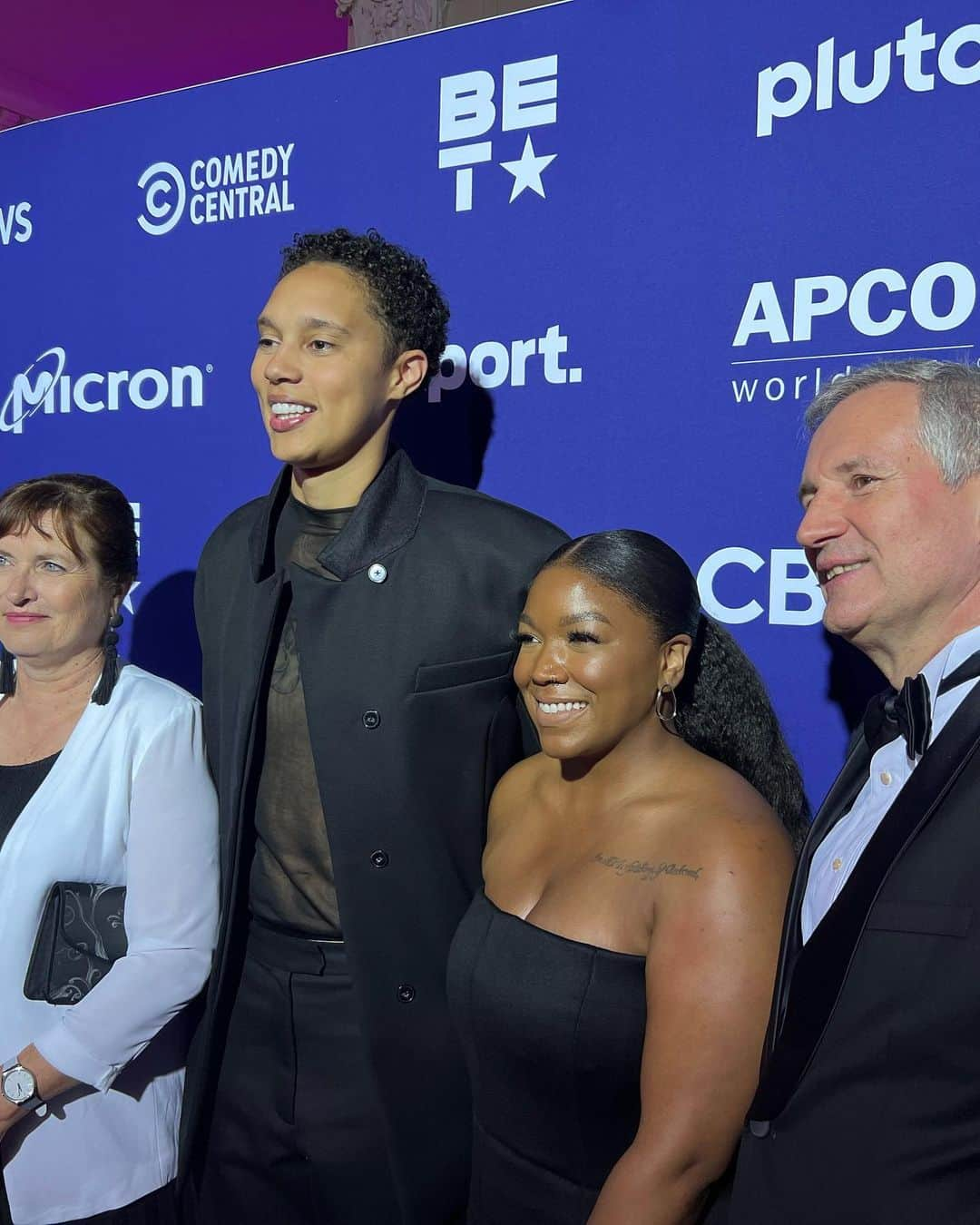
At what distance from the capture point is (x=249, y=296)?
278 centimetres

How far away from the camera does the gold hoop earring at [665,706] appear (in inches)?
66.4

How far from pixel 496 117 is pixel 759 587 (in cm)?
105

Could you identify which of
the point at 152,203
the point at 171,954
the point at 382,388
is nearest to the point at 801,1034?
the point at 171,954

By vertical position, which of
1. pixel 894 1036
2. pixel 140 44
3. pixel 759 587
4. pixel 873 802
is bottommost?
pixel 894 1036

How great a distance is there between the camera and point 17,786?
2043 millimetres

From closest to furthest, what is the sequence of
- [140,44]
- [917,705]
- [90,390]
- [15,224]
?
[917,705]
[90,390]
[15,224]
[140,44]

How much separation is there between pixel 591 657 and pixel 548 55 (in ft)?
4.28

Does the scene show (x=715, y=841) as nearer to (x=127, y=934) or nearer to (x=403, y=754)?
(x=403, y=754)

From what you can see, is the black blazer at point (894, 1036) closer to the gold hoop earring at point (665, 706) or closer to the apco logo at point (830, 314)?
the gold hoop earring at point (665, 706)

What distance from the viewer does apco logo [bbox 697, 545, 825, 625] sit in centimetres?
209

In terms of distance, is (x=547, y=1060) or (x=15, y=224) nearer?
(x=547, y=1060)

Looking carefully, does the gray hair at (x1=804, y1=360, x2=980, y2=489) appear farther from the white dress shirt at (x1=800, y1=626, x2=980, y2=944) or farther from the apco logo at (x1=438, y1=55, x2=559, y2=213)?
the apco logo at (x1=438, y1=55, x2=559, y2=213)

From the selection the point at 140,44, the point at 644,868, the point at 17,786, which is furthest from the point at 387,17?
the point at 644,868

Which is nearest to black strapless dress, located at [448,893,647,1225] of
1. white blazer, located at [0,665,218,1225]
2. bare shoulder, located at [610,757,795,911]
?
bare shoulder, located at [610,757,795,911]
